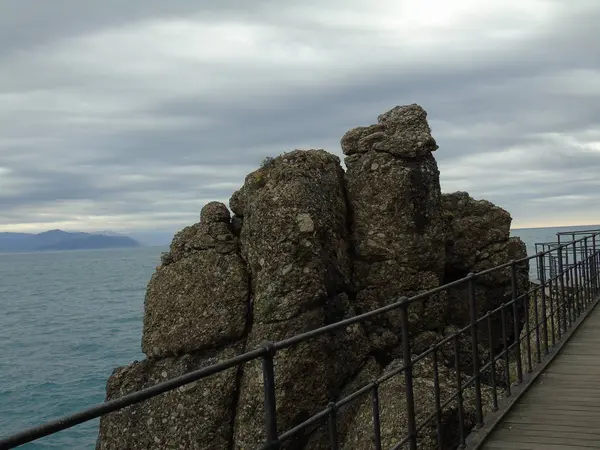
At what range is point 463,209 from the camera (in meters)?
17.6

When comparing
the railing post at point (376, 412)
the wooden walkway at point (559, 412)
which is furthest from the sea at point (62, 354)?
the railing post at point (376, 412)

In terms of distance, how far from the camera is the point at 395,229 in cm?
1388

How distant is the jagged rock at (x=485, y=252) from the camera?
1628 cm

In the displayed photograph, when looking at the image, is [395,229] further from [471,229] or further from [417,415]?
[417,415]

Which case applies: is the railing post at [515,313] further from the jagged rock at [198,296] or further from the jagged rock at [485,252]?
the jagged rock at [485,252]

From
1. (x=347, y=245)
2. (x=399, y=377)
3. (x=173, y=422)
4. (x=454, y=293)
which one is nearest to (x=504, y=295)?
(x=454, y=293)

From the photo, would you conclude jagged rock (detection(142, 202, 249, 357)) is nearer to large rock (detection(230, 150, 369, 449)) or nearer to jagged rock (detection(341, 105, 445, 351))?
large rock (detection(230, 150, 369, 449))

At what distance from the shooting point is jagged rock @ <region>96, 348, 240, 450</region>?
1173 centimetres

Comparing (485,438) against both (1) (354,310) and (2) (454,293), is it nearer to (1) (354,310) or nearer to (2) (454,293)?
(1) (354,310)

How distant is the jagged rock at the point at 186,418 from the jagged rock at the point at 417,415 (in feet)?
7.62

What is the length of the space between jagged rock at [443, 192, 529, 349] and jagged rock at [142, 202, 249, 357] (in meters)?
5.71

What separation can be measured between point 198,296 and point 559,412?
778 centimetres

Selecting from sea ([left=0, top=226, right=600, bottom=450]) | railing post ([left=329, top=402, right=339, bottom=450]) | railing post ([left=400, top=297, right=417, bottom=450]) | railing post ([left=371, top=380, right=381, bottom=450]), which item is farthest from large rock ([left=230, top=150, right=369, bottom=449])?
sea ([left=0, top=226, right=600, bottom=450])

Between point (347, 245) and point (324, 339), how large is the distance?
2.79 m
